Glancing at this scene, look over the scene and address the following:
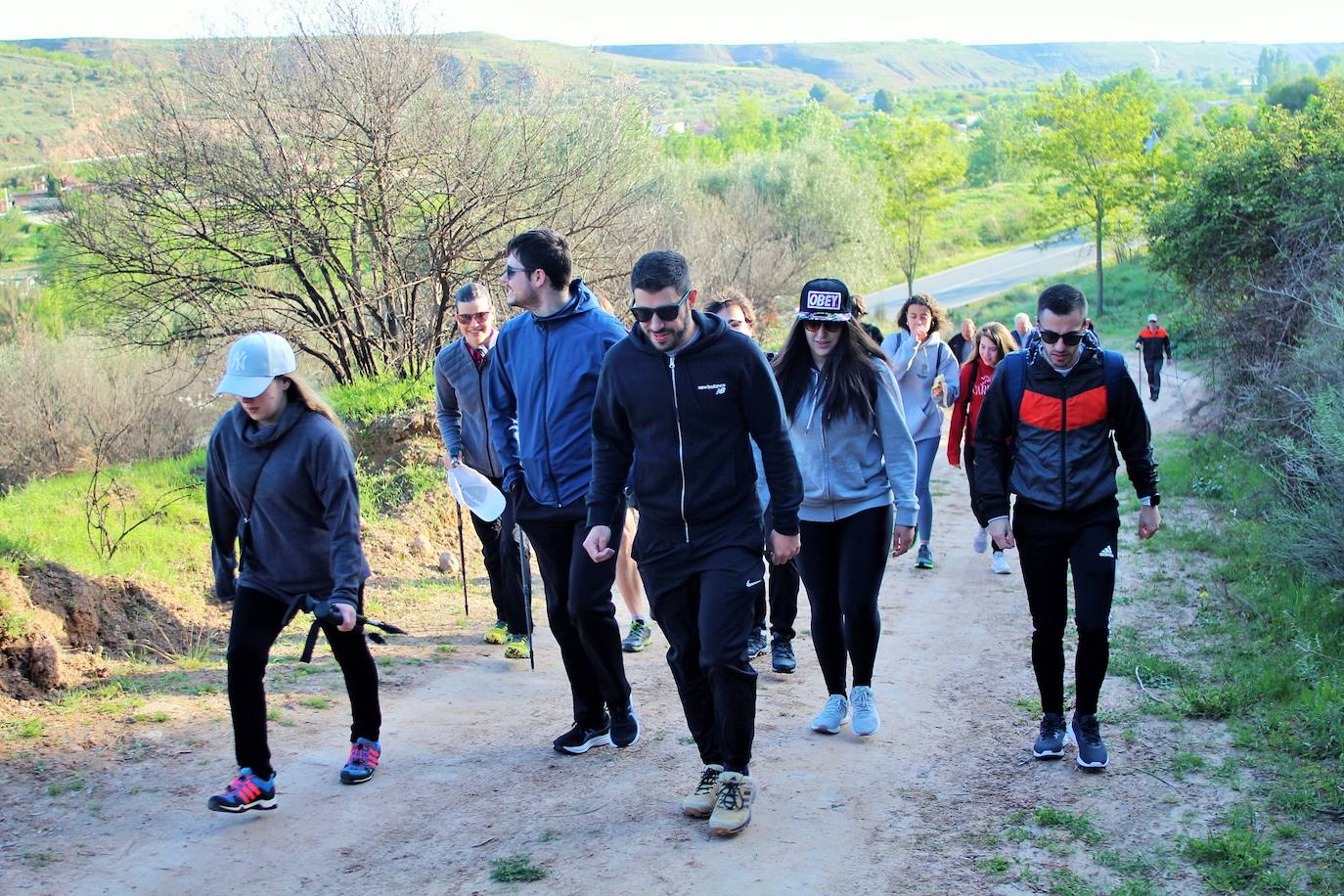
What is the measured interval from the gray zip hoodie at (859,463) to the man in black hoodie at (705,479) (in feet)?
2.35

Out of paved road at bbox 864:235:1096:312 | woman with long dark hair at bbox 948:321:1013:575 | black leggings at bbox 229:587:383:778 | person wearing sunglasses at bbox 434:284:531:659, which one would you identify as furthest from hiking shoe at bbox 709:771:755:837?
paved road at bbox 864:235:1096:312

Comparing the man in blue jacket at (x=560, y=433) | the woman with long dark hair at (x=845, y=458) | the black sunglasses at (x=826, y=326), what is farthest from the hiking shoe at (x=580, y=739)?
the black sunglasses at (x=826, y=326)

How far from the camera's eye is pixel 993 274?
206ft

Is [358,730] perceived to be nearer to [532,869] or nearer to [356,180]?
[532,869]

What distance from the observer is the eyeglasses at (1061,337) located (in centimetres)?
512

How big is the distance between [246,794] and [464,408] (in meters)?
2.99

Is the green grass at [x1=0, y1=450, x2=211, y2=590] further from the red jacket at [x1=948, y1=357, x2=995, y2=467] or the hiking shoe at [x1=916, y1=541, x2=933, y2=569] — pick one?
the red jacket at [x1=948, y1=357, x2=995, y2=467]

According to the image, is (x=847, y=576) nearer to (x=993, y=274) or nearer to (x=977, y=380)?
(x=977, y=380)

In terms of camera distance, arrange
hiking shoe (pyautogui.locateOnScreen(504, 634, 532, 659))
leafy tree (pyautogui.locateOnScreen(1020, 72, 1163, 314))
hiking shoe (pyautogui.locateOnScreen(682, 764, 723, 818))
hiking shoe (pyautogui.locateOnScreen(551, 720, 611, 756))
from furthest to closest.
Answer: leafy tree (pyautogui.locateOnScreen(1020, 72, 1163, 314))
hiking shoe (pyautogui.locateOnScreen(504, 634, 532, 659))
hiking shoe (pyautogui.locateOnScreen(551, 720, 611, 756))
hiking shoe (pyautogui.locateOnScreen(682, 764, 723, 818))

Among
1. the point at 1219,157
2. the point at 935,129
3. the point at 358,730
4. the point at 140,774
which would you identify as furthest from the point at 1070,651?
the point at 935,129

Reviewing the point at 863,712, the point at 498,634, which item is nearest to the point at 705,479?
the point at 863,712

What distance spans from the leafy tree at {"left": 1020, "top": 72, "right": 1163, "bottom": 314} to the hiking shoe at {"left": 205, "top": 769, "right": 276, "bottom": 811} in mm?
42649

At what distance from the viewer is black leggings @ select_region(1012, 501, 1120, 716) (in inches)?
205

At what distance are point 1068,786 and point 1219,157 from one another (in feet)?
50.4
